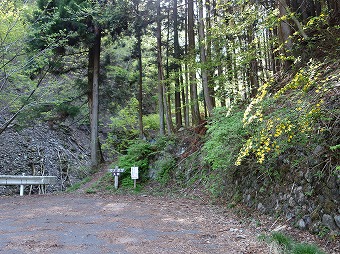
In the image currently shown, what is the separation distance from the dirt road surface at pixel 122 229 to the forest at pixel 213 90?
44.5 inches

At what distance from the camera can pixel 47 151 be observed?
17266mm

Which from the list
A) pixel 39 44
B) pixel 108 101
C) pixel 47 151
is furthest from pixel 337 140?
pixel 47 151

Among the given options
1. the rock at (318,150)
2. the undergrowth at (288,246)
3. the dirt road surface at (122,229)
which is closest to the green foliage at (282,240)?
the undergrowth at (288,246)

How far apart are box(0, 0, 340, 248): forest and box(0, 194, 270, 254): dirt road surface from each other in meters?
1.13

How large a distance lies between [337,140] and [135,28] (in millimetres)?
12458

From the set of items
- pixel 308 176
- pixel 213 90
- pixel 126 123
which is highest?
pixel 213 90

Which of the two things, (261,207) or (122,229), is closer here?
(122,229)

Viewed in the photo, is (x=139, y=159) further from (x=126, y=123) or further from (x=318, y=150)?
(x=126, y=123)

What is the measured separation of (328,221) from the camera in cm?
440

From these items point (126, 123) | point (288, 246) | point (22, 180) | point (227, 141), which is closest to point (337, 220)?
point (288, 246)

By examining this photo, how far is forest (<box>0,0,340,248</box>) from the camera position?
4.88 metres

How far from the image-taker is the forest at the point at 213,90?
4879 mm

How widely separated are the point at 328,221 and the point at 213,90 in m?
10.3

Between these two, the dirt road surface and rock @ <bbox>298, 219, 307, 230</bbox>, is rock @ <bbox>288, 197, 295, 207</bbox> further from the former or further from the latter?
the dirt road surface
